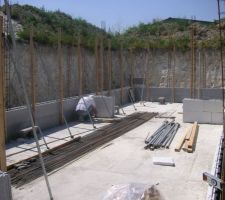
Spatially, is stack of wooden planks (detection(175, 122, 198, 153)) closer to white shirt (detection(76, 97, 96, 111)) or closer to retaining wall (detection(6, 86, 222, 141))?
white shirt (detection(76, 97, 96, 111))

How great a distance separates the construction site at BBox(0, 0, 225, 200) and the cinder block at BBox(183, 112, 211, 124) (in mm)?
34

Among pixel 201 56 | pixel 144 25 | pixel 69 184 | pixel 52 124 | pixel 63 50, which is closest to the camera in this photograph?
pixel 69 184

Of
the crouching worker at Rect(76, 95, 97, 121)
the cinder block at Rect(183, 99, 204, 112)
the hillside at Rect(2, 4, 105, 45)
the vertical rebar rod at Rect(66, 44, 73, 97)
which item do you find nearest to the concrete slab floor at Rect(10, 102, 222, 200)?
the cinder block at Rect(183, 99, 204, 112)

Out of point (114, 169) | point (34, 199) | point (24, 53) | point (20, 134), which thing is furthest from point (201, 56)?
point (34, 199)

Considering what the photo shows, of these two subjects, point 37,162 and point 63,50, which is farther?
point 63,50

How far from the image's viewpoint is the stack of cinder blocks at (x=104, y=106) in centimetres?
1380

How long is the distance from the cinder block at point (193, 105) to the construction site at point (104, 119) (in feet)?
0.11

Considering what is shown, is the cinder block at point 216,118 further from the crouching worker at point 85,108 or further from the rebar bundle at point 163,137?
the crouching worker at point 85,108

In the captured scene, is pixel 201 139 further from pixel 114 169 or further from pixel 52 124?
pixel 52 124

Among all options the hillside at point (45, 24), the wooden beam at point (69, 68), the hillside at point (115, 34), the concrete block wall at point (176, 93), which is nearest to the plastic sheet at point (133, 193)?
the hillside at point (115, 34)

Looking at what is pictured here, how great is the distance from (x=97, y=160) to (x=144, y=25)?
63.9ft

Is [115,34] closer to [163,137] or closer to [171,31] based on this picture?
[171,31]

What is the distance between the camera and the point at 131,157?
335 inches

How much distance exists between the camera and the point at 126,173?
726cm
